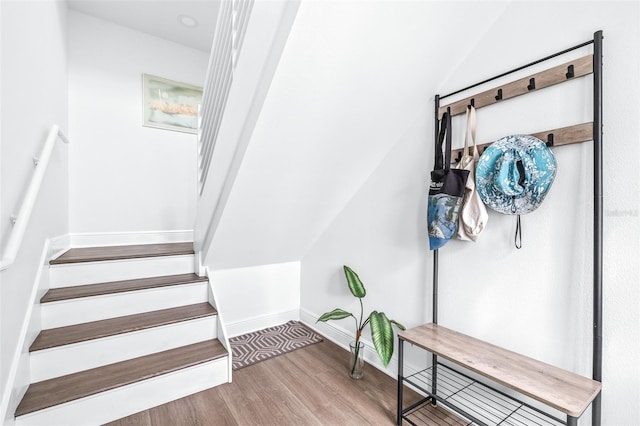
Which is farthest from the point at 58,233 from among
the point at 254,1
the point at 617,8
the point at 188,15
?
the point at 617,8

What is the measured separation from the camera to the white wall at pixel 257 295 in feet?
8.55

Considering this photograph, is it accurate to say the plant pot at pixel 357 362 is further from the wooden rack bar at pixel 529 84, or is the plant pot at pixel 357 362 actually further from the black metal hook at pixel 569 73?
the black metal hook at pixel 569 73

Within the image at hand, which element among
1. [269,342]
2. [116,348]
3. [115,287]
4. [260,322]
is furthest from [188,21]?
[269,342]

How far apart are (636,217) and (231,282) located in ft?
8.42

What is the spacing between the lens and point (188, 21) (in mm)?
2750

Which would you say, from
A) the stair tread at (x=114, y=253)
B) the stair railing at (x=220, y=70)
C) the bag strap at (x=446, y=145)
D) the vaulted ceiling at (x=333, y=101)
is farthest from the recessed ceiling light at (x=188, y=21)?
the bag strap at (x=446, y=145)

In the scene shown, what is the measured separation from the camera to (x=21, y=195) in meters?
1.49

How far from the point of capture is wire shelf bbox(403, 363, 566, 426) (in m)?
1.34

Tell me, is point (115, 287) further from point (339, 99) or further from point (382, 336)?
point (339, 99)

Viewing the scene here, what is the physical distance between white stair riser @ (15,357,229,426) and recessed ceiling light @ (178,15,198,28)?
2895 mm

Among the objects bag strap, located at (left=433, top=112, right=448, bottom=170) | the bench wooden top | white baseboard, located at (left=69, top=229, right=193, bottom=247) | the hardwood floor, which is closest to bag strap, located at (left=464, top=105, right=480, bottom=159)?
bag strap, located at (left=433, top=112, right=448, bottom=170)

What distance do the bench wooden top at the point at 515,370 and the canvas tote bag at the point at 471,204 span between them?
0.52 meters

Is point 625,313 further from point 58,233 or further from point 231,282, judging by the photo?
point 58,233

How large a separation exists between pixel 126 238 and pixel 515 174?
3251mm
